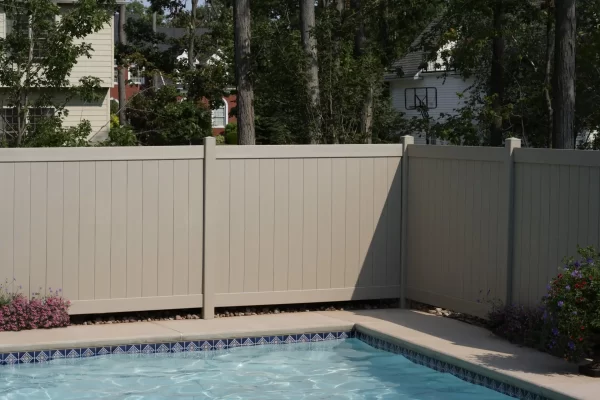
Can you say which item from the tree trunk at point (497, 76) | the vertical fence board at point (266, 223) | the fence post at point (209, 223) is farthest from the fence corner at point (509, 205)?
the tree trunk at point (497, 76)

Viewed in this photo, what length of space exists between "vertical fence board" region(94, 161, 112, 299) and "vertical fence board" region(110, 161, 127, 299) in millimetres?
39

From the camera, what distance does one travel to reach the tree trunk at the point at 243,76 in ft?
50.5

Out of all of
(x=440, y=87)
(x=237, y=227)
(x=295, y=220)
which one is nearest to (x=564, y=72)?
(x=295, y=220)

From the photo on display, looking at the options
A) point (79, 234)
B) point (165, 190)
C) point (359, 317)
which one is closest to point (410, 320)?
point (359, 317)

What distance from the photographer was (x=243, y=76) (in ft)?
51.3

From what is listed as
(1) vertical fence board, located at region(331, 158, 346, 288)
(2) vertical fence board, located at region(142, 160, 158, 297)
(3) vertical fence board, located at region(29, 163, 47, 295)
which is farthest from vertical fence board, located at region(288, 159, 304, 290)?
(3) vertical fence board, located at region(29, 163, 47, 295)

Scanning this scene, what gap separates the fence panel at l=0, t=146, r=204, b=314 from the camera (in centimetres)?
843

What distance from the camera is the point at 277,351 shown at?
27.6ft

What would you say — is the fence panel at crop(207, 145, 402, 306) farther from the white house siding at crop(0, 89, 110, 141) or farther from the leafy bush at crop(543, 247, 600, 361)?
the white house siding at crop(0, 89, 110, 141)

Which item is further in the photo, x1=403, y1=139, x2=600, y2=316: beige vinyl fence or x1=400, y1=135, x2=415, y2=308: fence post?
x1=400, y1=135, x2=415, y2=308: fence post

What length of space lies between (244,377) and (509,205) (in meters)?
2.91

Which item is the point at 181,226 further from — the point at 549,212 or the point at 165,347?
the point at 549,212

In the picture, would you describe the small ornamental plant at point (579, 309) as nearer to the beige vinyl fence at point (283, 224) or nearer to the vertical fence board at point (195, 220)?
the beige vinyl fence at point (283, 224)

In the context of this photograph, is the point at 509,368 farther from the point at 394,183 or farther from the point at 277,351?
the point at 394,183
